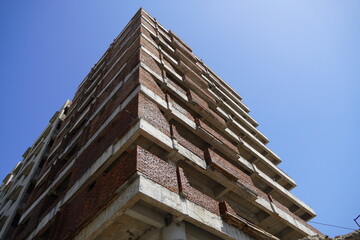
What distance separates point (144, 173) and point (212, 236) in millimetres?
2171

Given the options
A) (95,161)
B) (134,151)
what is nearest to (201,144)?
(95,161)

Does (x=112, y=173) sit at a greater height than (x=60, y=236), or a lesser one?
greater

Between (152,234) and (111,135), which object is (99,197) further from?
(111,135)

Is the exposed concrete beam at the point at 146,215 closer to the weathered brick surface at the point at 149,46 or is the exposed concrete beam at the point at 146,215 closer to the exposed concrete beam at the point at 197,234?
the exposed concrete beam at the point at 197,234

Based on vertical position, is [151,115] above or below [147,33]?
below

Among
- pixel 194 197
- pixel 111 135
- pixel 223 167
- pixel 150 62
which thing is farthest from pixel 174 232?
pixel 150 62

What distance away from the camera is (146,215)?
223 inches

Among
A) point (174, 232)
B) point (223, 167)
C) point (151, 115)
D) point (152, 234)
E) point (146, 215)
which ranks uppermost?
point (151, 115)

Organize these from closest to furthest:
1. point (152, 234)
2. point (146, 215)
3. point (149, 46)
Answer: point (146, 215) → point (152, 234) → point (149, 46)

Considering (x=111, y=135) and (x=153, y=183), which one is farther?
(x=111, y=135)

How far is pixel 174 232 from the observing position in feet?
18.1

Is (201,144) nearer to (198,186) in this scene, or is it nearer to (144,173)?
(198,186)

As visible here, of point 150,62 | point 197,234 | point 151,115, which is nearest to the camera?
point 197,234

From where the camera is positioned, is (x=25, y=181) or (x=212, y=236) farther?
(x=25, y=181)
